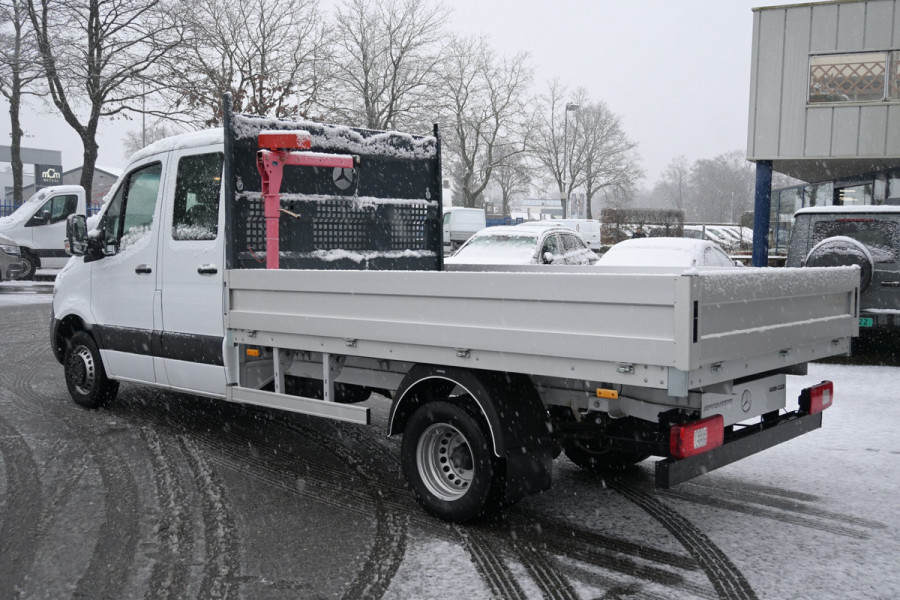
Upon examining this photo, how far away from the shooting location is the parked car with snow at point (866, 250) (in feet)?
32.3

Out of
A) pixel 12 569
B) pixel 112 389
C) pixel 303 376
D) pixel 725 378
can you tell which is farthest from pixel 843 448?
pixel 112 389

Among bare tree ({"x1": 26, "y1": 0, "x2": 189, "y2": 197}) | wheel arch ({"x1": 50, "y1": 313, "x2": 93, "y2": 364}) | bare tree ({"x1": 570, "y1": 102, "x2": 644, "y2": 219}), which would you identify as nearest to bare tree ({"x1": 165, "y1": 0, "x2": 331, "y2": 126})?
bare tree ({"x1": 26, "y1": 0, "x2": 189, "y2": 197})

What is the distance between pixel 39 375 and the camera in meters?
9.62

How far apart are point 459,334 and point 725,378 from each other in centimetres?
138

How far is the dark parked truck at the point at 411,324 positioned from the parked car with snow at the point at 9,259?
1420 cm

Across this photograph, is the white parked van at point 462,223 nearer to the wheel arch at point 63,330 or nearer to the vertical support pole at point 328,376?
the wheel arch at point 63,330

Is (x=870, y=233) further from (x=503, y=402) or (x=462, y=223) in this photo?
(x=462, y=223)

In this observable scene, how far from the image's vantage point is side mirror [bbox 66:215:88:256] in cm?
728

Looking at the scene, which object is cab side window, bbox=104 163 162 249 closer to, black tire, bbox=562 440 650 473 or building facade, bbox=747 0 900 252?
black tire, bbox=562 440 650 473

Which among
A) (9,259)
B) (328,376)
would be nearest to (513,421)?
(328,376)

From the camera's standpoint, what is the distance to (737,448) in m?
4.58

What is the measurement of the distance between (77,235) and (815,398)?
20.1ft

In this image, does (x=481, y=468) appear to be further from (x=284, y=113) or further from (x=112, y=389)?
(x=284, y=113)

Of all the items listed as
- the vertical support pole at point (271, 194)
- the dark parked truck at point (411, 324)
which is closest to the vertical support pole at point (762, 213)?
the dark parked truck at point (411, 324)
